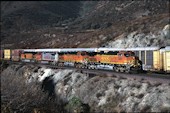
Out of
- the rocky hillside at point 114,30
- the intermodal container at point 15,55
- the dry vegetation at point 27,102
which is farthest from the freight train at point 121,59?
the intermodal container at point 15,55

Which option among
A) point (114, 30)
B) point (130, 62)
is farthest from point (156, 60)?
point (114, 30)

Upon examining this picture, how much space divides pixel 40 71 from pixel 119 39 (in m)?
26.5

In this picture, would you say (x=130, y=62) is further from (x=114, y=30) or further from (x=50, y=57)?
(x=114, y=30)

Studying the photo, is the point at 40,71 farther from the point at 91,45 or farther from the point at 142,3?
the point at 142,3

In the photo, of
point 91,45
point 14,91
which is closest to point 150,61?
point 14,91

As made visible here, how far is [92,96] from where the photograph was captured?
35656 millimetres

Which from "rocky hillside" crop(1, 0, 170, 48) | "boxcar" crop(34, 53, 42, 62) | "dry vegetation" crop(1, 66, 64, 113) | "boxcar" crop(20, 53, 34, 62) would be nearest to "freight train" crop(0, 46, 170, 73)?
"boxcar" crop(34, 53, 42, 62)

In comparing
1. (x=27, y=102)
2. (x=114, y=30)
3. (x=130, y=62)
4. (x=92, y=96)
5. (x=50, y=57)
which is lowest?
(x=27, y=102)

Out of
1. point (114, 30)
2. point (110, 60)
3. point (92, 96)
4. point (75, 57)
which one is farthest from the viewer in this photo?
point (114, 30)

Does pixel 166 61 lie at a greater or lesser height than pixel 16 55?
lesser

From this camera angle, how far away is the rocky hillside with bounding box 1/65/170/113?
97.1 ft

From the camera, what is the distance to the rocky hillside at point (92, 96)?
29609 mm

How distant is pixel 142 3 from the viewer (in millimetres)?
149875

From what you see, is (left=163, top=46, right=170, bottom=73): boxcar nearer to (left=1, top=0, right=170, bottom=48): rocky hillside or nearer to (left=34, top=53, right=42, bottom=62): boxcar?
(left=1, top=0, right=170, bottom=48): rocky hillside
